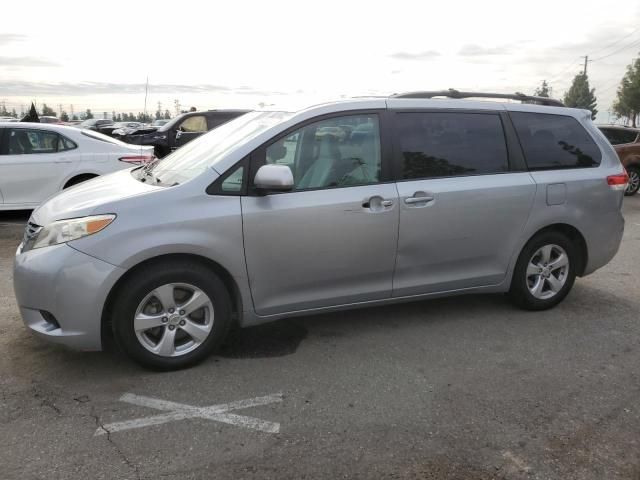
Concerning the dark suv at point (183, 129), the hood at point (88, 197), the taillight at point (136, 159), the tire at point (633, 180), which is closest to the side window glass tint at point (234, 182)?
the hood at point (88, 197)

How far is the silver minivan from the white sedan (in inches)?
161

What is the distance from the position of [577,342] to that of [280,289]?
7.36ft

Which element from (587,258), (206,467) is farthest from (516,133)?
(206,467)

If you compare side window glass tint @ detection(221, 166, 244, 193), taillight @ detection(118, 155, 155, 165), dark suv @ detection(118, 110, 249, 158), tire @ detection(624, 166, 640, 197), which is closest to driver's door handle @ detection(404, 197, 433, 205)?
side window glass tint @ detection(221, 166, 244, 193)

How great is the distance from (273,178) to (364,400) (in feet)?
4.68

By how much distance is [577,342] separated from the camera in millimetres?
4234

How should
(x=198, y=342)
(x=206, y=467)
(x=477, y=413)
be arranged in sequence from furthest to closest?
(x=198, y=342) → (x=477, y=413) → (x=206, y=467)

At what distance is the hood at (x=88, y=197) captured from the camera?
3502 mm

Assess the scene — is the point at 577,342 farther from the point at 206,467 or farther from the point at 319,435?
the point at 206,467

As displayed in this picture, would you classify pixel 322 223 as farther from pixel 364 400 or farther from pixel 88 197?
pixel 88 197

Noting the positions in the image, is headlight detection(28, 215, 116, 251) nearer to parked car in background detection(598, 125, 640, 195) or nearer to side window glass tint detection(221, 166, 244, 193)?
side window glass tint detection(221, 166, 244, 193)

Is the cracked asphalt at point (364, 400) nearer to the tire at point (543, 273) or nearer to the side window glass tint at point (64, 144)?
the tire at point (543, 273)

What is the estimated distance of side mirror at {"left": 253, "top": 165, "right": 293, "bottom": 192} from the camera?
3523 millimetres

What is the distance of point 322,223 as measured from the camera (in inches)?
149
